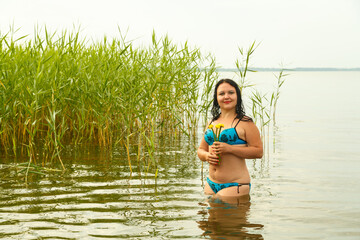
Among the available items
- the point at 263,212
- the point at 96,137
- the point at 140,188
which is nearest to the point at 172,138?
the point at 96,137

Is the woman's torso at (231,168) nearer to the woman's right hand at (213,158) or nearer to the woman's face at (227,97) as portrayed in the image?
the woman's right hand at (213,158)

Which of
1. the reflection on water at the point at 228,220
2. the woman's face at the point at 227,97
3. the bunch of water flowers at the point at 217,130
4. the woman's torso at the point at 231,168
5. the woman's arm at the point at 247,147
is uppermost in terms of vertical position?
the woman's face at the point at 227,97

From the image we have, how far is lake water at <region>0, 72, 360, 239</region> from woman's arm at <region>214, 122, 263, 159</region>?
0.67 m

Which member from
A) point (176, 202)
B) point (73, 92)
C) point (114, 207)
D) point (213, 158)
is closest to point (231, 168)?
point (213, 158)

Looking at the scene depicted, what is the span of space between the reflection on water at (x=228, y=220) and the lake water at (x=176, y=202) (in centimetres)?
1

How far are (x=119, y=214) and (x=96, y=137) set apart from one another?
16.6 ft

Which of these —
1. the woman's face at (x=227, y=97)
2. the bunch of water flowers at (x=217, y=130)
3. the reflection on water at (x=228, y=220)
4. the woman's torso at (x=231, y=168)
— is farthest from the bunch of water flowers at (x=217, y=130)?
the reflection on water at (x=228, y=220)

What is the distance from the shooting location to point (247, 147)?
16.6 feet

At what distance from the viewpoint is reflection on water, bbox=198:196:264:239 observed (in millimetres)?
4578

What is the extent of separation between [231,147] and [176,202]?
1.27m

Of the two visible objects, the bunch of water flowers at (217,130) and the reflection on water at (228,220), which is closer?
the reflection on water at (228,220)

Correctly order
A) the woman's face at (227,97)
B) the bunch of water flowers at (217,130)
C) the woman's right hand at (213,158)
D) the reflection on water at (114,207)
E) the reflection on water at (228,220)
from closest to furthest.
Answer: the reflection on water at (228,220) → the reflection on water at (114,207) → the bunch of water flowers at (217,130) → the woman's right hand at (213,158) → the woman's face at (227,97)

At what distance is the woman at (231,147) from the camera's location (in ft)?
16.6

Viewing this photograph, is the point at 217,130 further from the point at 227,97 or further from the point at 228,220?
the point at 228,220
